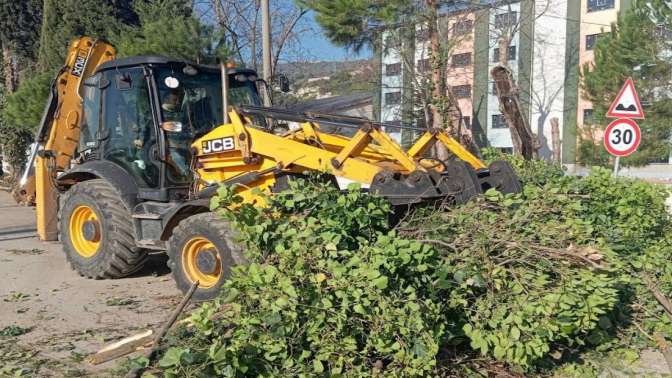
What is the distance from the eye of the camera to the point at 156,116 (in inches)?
275

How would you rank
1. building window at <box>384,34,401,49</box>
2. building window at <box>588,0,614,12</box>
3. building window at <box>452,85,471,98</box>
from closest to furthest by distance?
building window at <box>384,34,401,49</box>, building window at <box>588,0,614,12</box>, building window at <box>452,85,471,98</box>

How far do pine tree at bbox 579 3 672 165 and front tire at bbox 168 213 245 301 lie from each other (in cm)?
2250

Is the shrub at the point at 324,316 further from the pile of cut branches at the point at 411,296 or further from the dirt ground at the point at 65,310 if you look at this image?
the dirt ground at the point at 65,310

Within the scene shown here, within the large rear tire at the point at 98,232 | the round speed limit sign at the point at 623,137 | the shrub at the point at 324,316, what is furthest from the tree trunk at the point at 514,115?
the shrub at the point at 324,316

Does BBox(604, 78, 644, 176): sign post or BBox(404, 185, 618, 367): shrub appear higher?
BBox(604, 78, 644, 176): sign post

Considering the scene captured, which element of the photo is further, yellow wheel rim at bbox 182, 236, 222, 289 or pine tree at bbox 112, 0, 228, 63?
pine tree at bbox 112, 0, 228, 63

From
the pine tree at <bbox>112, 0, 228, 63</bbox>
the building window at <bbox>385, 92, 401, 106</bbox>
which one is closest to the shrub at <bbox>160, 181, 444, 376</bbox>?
the pine tree at <bbox>112, 0, 228, 63</bbox>

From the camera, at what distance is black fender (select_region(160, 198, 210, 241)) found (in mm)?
6234

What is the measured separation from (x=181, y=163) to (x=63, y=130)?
2815mm

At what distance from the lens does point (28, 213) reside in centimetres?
1435

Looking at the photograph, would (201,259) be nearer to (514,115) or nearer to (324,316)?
(324,316)

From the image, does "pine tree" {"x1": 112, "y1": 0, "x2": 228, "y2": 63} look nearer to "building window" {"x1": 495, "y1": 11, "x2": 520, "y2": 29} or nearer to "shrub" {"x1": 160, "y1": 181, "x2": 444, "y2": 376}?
"shrub" {"x1": 160, "y1": 181, "x2": 444, "y2": 376}

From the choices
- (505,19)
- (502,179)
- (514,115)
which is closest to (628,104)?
(502,179)

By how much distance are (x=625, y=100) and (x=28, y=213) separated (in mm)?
11946
